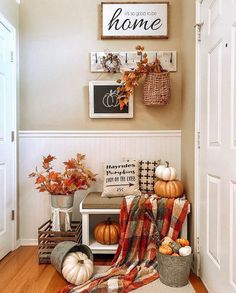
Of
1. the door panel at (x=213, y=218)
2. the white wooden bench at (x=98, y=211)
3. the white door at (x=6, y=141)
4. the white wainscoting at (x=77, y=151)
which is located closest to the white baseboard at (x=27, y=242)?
the white wainscoting at (x=77, y=151)

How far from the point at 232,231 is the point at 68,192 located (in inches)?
56.6

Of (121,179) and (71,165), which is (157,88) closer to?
(121,179)

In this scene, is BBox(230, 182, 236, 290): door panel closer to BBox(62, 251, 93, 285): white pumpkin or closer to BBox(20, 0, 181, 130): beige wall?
BBox(62, 251, 93, 285): white pumpkin

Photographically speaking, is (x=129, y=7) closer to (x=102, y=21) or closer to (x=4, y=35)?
(x=102, y=21)

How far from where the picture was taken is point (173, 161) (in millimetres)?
2883

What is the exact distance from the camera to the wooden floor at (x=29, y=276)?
202 centimetres

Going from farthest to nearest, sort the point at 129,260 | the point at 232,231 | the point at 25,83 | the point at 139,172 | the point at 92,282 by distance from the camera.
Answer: the point at 25,83 < the point at 139,172 < the point at 129,260 < the point at 92,282 < the point at 232,231

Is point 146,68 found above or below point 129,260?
above

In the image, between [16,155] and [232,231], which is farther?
[16,155]

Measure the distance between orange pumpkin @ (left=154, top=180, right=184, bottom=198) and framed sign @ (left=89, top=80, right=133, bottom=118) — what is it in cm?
83

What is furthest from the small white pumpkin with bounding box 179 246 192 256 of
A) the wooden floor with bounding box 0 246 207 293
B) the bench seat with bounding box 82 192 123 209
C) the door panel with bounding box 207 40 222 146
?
the door panel with bounding box 207 40 222 146

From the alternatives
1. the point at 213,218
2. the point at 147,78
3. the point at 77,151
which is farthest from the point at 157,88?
the point at 213,218

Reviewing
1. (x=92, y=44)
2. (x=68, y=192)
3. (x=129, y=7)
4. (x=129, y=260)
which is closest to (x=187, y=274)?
(x=129, y=260)

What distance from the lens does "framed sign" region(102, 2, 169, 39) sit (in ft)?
9.37
